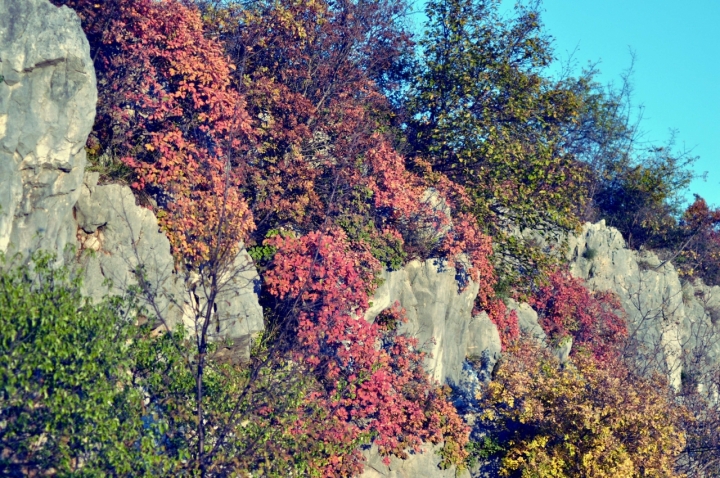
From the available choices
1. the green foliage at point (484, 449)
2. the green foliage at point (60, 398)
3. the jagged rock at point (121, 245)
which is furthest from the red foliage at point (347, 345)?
the green foliage at point (60, 398)

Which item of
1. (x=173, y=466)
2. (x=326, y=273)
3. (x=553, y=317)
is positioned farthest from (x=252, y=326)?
(x=553, y=317)

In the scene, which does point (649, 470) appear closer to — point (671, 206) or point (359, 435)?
point (359, 435)

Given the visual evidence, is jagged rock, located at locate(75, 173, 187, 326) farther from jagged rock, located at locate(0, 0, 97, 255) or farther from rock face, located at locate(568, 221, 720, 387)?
rock face, located at locate(568, 221, 720, 387)

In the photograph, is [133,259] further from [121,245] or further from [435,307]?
[435,307]

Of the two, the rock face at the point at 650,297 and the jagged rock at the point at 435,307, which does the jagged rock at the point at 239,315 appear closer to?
the jagged rock at the point at 435,307

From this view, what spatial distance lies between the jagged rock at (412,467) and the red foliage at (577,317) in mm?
7831

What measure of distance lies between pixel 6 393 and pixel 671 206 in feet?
115

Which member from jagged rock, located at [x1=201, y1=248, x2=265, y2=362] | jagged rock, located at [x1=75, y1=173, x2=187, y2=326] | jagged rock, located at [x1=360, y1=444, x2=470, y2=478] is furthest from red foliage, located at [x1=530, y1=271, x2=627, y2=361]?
jagged rock, located at [x1=75, y1=173, x2=187, y2=326]

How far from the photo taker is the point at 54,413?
26.0 feet

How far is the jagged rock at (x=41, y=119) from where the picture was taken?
1112cm

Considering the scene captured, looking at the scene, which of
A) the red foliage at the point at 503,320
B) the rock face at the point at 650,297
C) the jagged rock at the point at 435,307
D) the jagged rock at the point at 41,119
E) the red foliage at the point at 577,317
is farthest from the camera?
the rock face at the point at 650,297

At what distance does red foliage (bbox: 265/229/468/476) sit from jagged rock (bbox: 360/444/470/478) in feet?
1.15

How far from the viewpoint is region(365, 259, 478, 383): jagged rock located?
17.6m

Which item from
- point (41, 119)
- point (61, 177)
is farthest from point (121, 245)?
point (41, 119)
